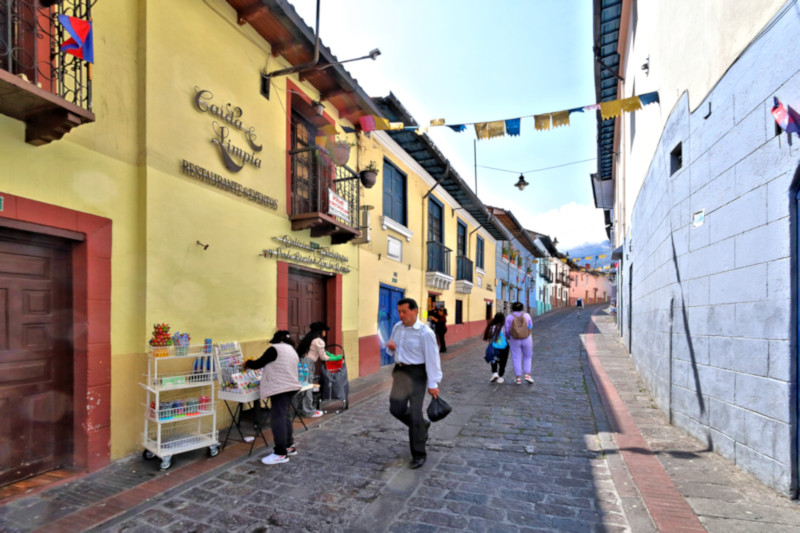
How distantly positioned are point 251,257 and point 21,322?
284 centimetres

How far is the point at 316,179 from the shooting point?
8.18 meters

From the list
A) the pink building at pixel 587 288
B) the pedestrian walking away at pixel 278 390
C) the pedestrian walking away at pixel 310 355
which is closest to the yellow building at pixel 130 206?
the pedestrian walking away at pixel 310 355

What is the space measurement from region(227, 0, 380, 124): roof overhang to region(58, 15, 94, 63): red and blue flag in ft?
9.33

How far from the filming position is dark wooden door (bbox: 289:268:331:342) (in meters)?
7.72

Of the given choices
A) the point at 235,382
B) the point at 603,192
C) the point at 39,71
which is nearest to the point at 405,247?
the point at 235,382

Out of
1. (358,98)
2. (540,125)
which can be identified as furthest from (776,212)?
(358,98)

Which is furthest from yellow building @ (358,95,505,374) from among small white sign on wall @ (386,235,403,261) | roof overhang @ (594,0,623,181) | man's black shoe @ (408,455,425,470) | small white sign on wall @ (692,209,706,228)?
small white sign on wall @ (692,209,706,228)

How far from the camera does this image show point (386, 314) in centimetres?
1147

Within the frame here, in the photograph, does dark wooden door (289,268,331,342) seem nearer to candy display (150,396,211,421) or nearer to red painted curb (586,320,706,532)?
candy display (150,396,211,421)

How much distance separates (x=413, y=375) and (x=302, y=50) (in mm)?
5552

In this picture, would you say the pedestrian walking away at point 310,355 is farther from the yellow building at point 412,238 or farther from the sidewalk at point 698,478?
the sidewalk at point 698,478

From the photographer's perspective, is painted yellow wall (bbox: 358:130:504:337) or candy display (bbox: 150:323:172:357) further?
painted yellow wall (bbox: 358:130:504:337)

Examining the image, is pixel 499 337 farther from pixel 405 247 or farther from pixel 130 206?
pixel 130 206

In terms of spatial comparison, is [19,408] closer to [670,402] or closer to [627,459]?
[627,459]
